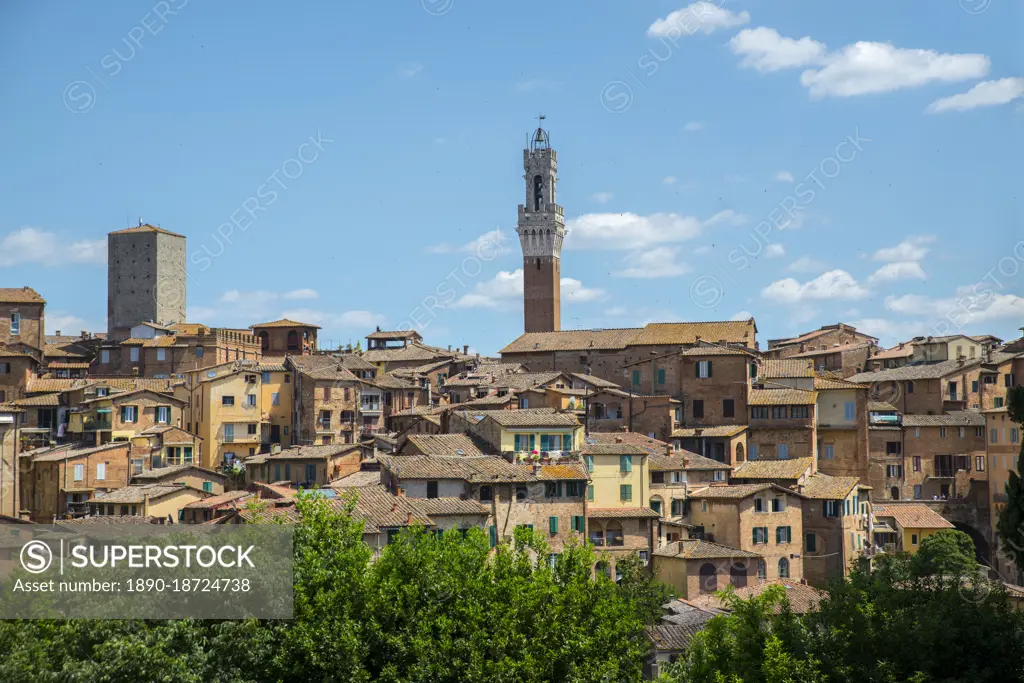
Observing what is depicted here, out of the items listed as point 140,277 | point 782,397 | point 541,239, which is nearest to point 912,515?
point 782,397

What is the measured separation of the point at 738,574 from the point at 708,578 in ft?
4.77

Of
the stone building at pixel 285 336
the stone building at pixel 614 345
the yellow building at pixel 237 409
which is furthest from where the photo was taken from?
the stone building at pixel 285 336

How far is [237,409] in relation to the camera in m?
63.8

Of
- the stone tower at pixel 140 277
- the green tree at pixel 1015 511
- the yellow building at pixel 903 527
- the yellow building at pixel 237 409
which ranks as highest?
the stone tower at pixel 140 277

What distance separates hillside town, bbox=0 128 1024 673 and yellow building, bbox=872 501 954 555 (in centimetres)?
14

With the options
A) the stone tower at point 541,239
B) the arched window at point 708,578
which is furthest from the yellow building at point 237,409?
the stone tower at point 541,239

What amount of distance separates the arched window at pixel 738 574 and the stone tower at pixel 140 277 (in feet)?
217

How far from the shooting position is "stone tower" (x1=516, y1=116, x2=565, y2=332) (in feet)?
354

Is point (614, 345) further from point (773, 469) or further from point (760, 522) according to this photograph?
Result: point (760, 522)

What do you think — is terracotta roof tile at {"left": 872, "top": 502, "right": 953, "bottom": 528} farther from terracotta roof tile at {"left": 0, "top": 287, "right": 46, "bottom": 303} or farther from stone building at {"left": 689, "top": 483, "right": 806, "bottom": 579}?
terracotta roof tile at {"left": 0, "top": 287, "right": 46, "bottom": 303}

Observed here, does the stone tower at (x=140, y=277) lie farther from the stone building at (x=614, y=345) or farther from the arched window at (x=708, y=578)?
the arched window at (x=708, y=578)

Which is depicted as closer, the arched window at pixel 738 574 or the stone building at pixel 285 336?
the arched window at pixel 738 574

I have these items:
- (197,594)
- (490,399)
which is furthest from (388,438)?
(197,594)

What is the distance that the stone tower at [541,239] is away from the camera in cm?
10781
